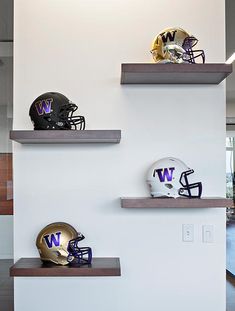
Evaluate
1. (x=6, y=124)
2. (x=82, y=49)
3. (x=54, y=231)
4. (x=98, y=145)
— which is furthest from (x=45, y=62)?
(x=6, y=124)

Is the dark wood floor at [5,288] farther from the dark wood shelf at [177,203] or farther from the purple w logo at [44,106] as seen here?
the purple w logo at [44,106]

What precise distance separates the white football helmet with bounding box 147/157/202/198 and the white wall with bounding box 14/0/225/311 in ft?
0.60

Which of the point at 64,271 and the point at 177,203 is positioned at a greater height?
the point at 177,203

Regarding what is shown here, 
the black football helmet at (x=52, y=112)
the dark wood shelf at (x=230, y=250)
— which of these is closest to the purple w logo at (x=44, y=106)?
the black football helmet at (x=52, y=112)

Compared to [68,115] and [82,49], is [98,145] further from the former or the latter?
[82,49]

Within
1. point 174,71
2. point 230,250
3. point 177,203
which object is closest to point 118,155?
point 177,203

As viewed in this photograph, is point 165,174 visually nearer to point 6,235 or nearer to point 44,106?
point 44,106

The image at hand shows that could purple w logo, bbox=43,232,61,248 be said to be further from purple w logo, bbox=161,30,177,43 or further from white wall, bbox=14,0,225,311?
purple w logo, bbox=161,30,177,43

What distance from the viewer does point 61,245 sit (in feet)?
6.44

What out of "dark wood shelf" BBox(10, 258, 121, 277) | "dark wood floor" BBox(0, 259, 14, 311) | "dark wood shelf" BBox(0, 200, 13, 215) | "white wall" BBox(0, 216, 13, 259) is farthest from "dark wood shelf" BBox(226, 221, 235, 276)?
"dark wood shelf" BBox(10, 258, 121, 277)

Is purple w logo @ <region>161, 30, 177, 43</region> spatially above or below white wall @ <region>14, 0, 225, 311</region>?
above

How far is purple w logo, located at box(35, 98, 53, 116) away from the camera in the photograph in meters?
1.94

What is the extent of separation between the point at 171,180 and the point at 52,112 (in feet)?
2.25

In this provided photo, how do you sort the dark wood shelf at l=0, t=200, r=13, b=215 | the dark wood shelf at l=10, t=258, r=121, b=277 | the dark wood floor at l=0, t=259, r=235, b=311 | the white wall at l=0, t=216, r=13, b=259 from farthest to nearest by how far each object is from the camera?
the white wall at l=0, t=216, r=13, b=259 → the dark wood shelf at l=0, t=200, r=13, b=215 → the dark wood floor at l=0, t=259, r=235, b=311 → the dark wood shelf at l=10, t=258, r=121, b=277
